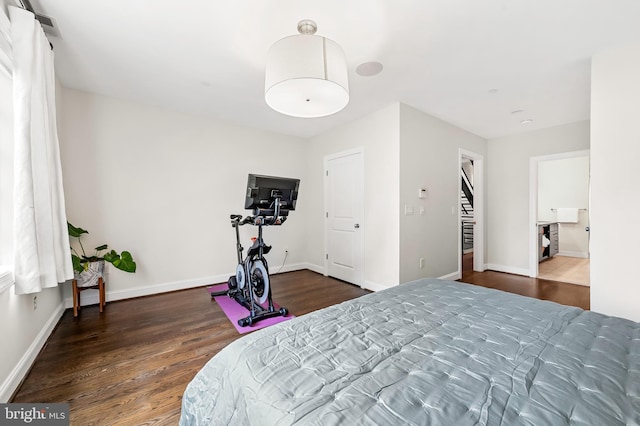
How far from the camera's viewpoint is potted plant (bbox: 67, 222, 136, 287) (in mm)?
2829

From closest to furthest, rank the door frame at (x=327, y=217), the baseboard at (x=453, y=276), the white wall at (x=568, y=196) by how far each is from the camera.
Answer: the door frame at (x=327, y=217)
the baseboard at (x=453, y=276)
the white wall at (x=568, y=196)

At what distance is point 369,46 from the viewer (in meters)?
2.23

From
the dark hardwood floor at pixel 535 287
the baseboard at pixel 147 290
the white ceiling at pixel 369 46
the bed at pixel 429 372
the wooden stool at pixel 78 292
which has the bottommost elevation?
the dark hardwood floor at pixel 535 287

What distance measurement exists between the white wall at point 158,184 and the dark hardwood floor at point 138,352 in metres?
0.44

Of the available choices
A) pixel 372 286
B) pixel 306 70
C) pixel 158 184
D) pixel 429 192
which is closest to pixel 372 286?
pixel 372 286

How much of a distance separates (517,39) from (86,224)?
15.9ft

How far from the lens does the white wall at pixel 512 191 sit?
4312mm

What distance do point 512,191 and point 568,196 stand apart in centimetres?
276

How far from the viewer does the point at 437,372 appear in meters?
0.92

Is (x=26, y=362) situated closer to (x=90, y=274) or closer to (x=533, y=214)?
(x=90, y=274)

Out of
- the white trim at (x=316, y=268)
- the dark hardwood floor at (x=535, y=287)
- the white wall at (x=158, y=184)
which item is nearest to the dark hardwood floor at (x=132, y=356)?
the white wall at (x=158, y=184)

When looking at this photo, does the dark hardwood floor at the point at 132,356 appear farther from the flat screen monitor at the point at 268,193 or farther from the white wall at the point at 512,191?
the white wall at the point at 512,191

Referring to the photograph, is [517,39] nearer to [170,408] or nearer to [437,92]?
[437,92]

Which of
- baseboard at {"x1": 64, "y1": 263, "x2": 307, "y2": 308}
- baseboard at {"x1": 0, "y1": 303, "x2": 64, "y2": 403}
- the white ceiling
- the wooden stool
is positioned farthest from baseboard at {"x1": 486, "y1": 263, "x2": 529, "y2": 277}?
baseboard at {"x1": 0, "y1": 303, "x2": 64, "y2": 403}
